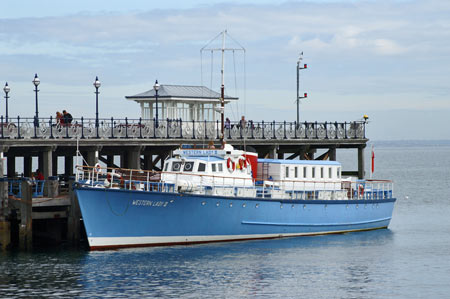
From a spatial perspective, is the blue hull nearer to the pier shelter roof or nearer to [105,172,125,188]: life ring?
[105,172,125,188]: life ring

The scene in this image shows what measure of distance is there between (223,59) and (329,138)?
604 inches

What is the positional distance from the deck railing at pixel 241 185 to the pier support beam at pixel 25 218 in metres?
2.51

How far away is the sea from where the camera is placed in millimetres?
34000

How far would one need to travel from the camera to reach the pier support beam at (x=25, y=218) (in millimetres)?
42500

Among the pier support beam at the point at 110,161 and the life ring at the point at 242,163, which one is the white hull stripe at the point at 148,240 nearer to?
the life ring at the point at 242,163

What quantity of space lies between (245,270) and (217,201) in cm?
640

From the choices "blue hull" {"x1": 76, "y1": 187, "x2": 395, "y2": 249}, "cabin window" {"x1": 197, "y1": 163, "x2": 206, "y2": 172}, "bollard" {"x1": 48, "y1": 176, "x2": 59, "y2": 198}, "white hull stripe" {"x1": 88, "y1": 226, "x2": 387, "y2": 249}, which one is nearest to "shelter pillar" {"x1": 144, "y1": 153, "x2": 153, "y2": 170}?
"cabin window" {"x1": 197, "y1": 163, "x2": 206, "y2": 172}

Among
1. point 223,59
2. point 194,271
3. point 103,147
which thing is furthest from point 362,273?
point 103,147

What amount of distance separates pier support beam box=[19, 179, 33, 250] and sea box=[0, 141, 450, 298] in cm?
66

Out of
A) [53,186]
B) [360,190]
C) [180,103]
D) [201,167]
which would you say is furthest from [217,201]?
[180,103]

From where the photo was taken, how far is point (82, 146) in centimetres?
5000

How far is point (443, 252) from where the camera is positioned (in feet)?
146

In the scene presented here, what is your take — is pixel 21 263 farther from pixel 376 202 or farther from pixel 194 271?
pixel 376 202

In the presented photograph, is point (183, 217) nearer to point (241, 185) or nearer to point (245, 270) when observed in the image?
point (241, 185)
